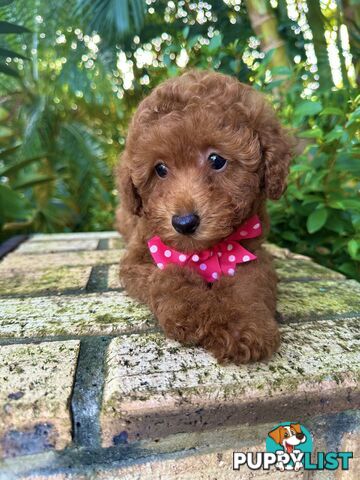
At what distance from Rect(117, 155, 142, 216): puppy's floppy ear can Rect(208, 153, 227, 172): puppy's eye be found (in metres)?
0.38

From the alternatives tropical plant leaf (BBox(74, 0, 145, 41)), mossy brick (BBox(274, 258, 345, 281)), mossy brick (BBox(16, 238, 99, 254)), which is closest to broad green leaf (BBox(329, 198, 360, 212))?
mossy brick (BBox(274, 258, 345, 281))

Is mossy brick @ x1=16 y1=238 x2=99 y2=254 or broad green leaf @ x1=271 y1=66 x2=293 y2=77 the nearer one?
broad green leaf @ x1=271 y1=66 x2=293 y2=77

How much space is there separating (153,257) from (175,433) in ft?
2.78

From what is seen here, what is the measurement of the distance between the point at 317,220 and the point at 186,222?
1.36 meters

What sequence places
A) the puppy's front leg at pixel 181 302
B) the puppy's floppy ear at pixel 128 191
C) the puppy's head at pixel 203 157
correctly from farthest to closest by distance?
the puppy's floppy ear at pixel 128 191 → the puppy's head at pixel 203 157 → the puppy's front leg at pixel 181 302

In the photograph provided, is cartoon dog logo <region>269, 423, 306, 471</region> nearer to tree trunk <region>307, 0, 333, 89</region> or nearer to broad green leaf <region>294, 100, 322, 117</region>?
broad green leaf <region>294, 100, 322, 117</region>

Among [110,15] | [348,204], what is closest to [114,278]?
[348,204]

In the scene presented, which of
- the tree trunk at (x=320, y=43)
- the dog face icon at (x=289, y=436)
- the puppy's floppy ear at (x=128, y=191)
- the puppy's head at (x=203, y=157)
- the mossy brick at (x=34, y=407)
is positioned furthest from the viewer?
the tree trunk at (x=320, y=43)

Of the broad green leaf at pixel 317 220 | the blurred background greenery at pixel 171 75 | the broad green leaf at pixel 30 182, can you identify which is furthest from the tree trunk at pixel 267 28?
the broad green leaf at pixel 30 182

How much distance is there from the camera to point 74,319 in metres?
1.64

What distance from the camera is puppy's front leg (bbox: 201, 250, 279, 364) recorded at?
127 cm

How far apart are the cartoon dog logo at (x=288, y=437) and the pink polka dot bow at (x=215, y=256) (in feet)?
2.12

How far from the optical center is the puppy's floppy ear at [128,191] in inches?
70.5

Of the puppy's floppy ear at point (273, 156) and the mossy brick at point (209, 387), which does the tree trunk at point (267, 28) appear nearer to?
the puppy's floppy ear at point (273, 156)
